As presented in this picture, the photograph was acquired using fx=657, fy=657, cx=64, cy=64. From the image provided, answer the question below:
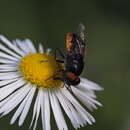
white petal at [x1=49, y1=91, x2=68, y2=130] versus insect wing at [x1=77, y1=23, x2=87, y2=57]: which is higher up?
insect wing at [x1=77, y1=23, x2=87, y2=57]

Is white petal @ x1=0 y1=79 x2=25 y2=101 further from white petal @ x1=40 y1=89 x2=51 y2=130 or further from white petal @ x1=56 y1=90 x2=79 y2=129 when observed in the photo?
white petal @ x1=56 y1=90 x2=79 y2=129

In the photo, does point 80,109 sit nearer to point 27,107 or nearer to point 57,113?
point 57,113

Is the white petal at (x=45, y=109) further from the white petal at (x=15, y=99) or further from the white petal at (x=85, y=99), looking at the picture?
the white petal at (x=85, y=99)

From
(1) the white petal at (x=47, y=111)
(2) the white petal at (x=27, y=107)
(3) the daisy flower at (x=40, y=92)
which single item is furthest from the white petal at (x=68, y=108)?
(2) the white petal at (x=27, y=107)

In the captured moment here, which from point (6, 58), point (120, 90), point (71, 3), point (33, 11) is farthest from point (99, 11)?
point (6, 58)

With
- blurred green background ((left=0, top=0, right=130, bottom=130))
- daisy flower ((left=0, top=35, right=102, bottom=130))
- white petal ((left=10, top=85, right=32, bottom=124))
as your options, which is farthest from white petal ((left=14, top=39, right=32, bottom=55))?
blurred green background ((left=0, top=0, right=130, bottom=130))

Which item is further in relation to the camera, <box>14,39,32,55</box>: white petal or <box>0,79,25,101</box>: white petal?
<box>14,39,32,55</box>: white petal
